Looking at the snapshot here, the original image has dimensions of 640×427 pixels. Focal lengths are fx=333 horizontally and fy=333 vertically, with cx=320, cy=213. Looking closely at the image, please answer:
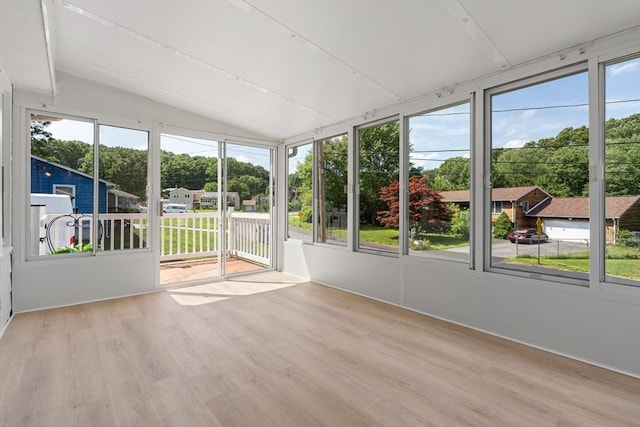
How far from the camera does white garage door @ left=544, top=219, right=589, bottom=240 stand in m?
2.48

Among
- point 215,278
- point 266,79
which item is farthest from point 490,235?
point 215,278

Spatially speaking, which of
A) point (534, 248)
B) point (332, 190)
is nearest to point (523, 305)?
point (534, 248)

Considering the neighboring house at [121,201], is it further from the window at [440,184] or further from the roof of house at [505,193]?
the roof of house at [505,193]

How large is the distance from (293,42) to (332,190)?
2328 millimetres

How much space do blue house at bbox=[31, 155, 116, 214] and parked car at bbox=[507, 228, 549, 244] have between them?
14.3ft

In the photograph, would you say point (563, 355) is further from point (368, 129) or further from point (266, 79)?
point (266, 79)

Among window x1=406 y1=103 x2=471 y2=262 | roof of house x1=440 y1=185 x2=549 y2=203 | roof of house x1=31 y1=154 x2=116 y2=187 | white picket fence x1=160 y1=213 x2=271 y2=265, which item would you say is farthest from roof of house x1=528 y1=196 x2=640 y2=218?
roof of house x1=31 y1=154 x2=116 y2=187

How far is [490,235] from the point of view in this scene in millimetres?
2982

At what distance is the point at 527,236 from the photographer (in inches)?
111

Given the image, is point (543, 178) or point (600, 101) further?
point (543, 178)

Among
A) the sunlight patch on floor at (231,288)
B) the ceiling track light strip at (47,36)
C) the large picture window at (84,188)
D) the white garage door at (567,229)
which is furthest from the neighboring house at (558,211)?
the large picture window at (84,188)

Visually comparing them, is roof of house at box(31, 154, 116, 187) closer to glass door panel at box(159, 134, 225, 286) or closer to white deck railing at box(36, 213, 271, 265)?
glass door panel at box(159, 134, 225, 286)

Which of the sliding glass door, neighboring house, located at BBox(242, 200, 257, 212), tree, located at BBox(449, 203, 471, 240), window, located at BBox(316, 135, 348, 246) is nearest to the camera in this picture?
tree, located at BBox(449, 203, 471, 240)

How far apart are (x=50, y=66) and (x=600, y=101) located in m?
4.35
